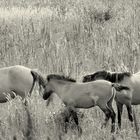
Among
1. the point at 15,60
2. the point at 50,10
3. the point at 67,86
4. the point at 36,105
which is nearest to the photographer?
the point at 67,86

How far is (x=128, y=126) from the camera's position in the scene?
6000 mm

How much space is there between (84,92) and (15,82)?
1.21 metres

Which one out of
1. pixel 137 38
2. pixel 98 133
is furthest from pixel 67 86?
pixel 137 38

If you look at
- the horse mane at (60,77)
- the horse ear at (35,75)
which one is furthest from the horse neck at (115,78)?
the horse ear at (35,75)

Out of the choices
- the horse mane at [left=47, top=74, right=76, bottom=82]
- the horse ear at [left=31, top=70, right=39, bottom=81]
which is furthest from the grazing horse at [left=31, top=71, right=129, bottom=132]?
the horse ear at [left=31, top=70, right=39, bottom=81]

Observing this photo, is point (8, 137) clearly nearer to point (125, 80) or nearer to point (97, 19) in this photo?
point (125, 80)

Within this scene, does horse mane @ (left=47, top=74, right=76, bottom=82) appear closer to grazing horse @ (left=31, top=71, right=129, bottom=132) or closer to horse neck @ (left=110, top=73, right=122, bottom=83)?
grazing horse @ (left=31, top=71, right=129, bottom=132)

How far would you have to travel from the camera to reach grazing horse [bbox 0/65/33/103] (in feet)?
21.5

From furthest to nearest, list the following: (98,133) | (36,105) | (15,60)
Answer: (15,60), (36,105), (98,133)

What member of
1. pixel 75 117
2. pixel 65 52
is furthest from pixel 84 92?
pixel 65 52

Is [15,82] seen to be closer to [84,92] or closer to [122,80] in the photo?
[84,92]

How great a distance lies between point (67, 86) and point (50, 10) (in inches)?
307

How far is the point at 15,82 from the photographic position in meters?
6.61

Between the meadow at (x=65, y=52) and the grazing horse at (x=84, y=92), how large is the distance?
0.72 ft
